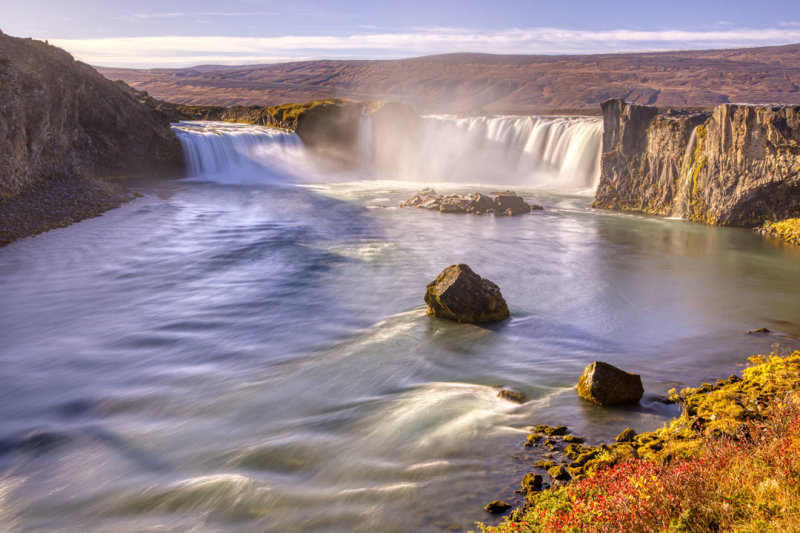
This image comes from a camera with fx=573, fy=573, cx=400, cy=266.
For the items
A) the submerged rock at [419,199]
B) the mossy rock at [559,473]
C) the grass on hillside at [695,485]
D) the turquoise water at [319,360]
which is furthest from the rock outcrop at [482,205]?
the mossy rock at [559,473]

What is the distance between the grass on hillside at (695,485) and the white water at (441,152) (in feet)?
99.8

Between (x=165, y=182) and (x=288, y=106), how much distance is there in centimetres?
1605

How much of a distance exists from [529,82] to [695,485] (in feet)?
466

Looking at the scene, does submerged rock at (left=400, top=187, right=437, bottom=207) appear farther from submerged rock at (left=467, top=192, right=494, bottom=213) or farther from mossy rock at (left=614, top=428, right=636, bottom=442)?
mossy rock at (left=614, top=428, right=636, bottom=442)

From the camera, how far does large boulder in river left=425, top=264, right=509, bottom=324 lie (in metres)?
11.5

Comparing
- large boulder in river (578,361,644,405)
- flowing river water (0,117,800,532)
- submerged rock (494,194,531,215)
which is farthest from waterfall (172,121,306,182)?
large boulder in river (578,361,644,405)

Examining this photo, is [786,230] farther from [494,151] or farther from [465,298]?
[494,151]

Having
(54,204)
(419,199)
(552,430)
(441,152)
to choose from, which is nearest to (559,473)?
(552,430)

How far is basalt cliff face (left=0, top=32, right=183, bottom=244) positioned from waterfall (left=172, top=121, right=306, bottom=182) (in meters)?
1.47

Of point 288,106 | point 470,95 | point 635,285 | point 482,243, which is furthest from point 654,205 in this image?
point 470,95

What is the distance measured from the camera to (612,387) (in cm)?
760

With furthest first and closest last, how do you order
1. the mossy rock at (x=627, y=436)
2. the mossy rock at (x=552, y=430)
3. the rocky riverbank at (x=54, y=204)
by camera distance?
the rocky riverbank at (x=54, y=204)
the mossy rock at (x=552, y=430)
the mossy rock at (x=627, y=436)

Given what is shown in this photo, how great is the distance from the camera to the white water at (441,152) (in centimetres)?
3722

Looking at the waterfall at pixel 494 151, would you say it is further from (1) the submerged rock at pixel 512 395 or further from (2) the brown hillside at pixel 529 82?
(2) the brown hillside at pixel 529 82
